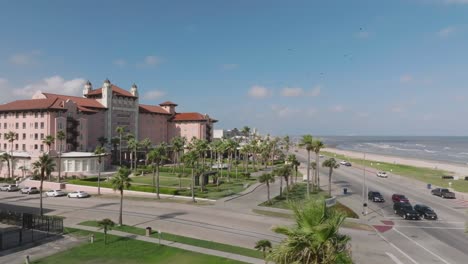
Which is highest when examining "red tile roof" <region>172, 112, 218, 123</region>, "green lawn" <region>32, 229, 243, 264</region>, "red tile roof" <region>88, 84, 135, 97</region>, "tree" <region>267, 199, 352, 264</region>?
"red tile roof" <region>88, 84, 135, 97</region>

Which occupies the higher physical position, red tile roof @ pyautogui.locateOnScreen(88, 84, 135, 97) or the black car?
red tile roof @ pyautogui.locateOnScreen(88, 84, 135, 97)

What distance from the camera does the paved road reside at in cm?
3259

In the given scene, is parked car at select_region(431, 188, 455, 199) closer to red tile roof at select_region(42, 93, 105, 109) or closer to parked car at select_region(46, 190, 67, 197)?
parked car at select_region(46, 190, 67, 197)

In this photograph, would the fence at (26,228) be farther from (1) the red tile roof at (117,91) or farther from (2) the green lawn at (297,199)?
(1) the red tile roof at (117,91)

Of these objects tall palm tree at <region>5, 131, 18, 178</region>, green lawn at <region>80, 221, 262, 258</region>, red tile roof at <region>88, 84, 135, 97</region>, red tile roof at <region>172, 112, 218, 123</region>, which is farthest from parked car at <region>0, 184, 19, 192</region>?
red tile roof at <region>172, 112, 218, 123</region>

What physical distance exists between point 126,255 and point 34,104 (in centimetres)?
7980

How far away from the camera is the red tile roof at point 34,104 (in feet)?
298

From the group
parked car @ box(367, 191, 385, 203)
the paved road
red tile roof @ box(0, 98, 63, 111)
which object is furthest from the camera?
red tile roof @ box(0, 98, 63, 111)

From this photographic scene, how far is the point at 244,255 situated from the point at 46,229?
23437 mm

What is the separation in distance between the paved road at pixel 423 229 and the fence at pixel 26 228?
117ft

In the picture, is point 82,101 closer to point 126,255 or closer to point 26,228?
point 26,228

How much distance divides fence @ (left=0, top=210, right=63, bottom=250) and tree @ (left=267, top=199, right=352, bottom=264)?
1291 inches

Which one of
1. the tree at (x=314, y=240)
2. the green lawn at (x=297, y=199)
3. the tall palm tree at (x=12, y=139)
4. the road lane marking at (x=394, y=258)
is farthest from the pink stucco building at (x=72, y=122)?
the tree at (x=314, y=240)

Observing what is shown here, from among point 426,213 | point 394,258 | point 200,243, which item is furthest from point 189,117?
point 394,258
